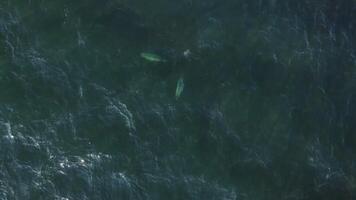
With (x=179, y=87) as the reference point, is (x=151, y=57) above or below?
above

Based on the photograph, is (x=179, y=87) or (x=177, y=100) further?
(x=179, y=87)

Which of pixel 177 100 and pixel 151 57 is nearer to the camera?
pixel 177 100

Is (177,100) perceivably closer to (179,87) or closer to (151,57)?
(179,87)

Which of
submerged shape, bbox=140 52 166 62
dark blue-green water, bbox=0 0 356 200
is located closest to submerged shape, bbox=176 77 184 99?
dark blue-green water, bbox=0 0 356 200

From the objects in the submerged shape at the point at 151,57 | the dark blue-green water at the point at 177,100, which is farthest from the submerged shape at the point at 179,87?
the submerged shape at the point at 151,57

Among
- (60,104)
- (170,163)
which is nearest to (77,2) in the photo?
(60,104)

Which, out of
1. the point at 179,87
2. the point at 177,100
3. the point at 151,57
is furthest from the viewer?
the point at 151,57

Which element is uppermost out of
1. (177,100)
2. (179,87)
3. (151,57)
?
(151,57)

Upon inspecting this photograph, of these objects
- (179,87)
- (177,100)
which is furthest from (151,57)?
(177,100)

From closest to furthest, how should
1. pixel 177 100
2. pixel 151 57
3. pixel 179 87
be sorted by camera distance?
1. pixel 177 100
2. pixel 179 87
3. pixel 151 57
